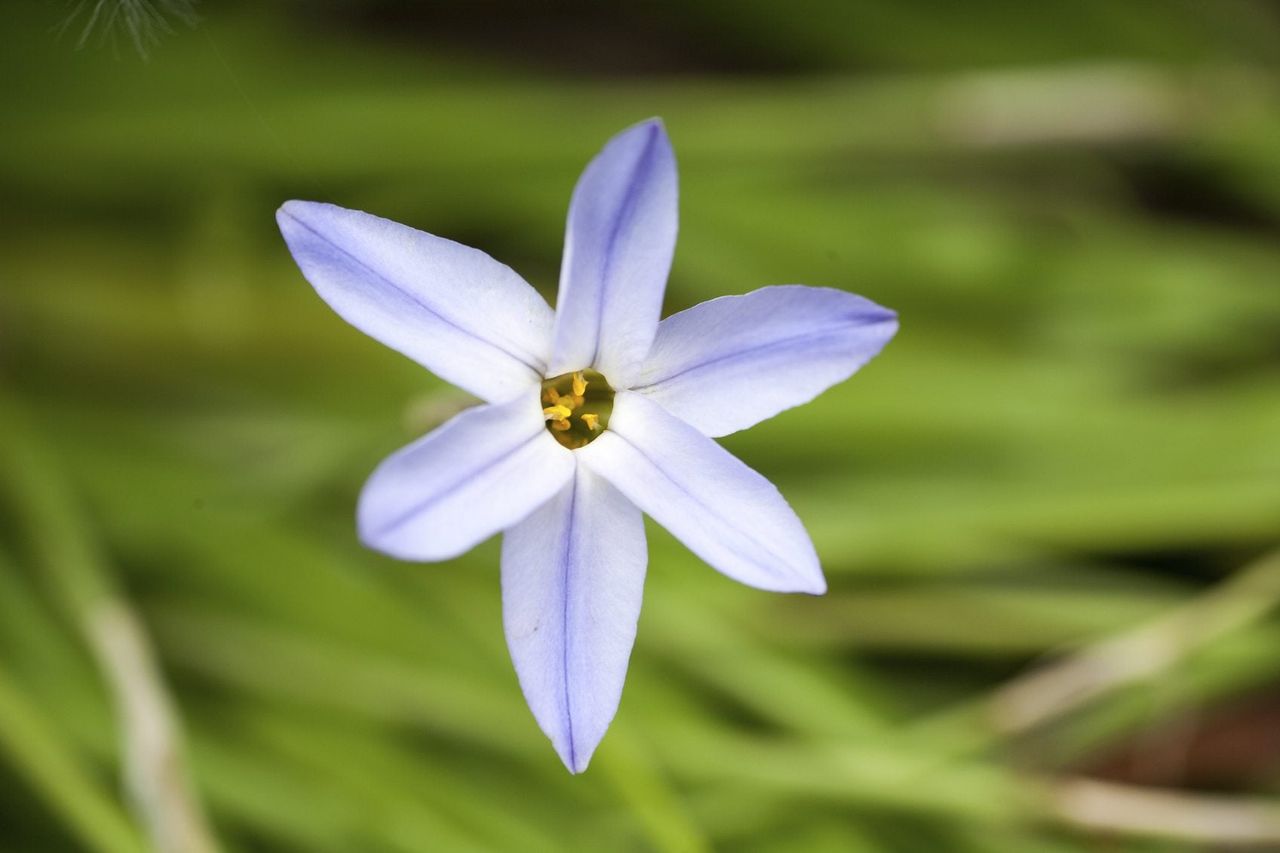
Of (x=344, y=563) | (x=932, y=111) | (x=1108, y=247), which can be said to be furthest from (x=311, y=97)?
(x=1108, y=247)

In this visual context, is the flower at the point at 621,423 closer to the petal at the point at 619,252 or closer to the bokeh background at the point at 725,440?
the petal at the point at 619,252

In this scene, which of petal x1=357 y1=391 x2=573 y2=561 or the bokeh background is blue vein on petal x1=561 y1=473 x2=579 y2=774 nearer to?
petal x1=357 y1=391 x2=573 y2=561

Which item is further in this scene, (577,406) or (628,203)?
(577,406)

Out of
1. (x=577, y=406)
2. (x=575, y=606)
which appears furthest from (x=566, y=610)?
(x=577, y=406)

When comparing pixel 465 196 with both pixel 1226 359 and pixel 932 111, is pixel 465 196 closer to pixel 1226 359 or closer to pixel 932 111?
pixel 932 111

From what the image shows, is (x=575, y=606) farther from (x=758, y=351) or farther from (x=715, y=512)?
(x=758, y=351)

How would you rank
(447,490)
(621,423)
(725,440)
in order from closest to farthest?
(447,490) < (621,423) < (725,440)

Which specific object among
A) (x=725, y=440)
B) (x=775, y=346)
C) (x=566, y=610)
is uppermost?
(x=725, y=440)

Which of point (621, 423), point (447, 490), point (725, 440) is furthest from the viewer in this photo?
point (725, 440)

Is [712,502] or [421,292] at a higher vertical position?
[421,292]
